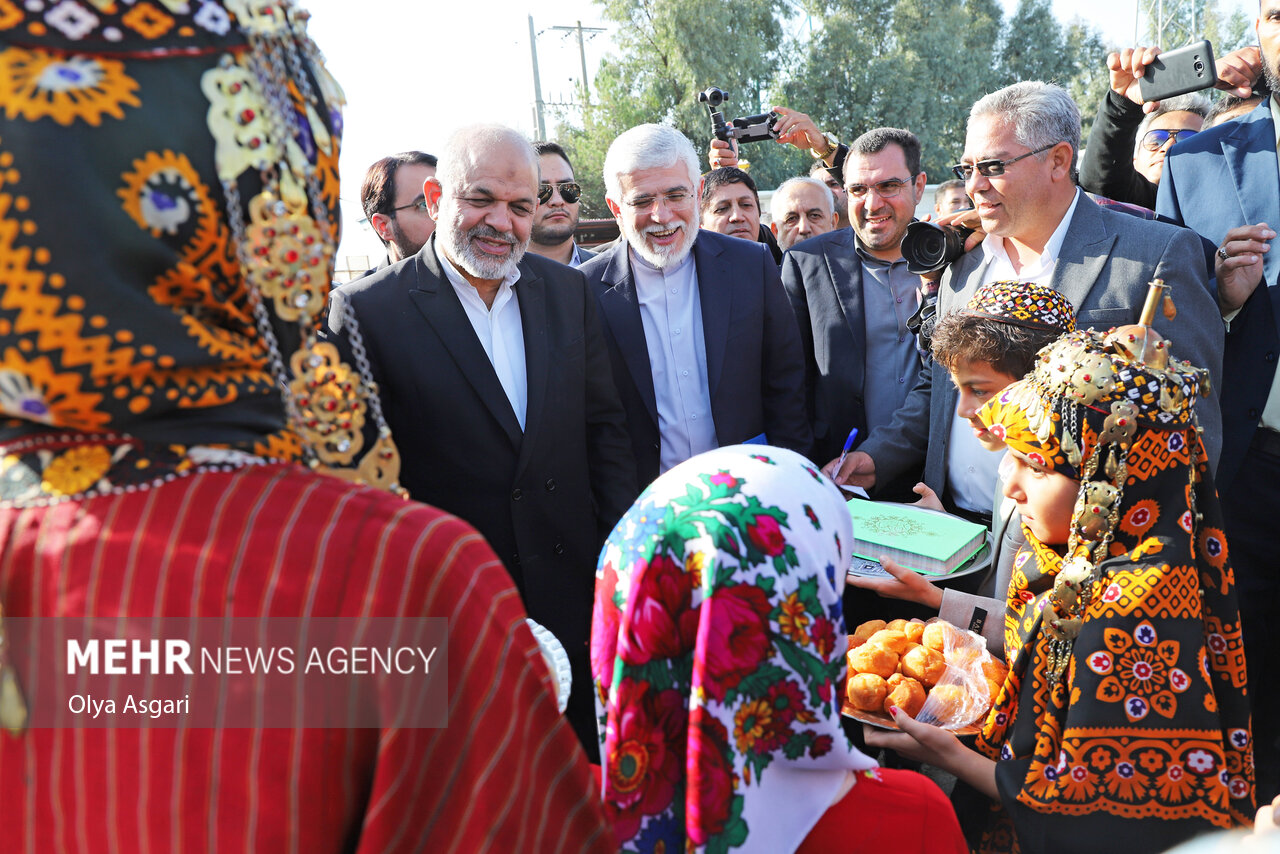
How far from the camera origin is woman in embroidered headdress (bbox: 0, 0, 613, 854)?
0.78 m

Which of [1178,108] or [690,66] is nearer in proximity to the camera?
[1178,108]

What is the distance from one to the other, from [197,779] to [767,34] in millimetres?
28316

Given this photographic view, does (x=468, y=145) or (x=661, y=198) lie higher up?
(x=468, y=145)

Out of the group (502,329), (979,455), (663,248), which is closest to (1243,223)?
(979,455)

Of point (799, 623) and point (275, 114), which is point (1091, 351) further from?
point (275, 114)

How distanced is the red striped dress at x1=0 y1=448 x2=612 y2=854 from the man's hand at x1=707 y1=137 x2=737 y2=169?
15.9 feet

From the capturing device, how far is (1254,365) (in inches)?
115

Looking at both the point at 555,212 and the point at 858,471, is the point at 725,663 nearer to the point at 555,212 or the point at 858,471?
the point at 858,471

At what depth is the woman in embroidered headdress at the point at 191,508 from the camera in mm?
781

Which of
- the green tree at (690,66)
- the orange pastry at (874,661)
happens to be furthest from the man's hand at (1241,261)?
the green tree at (690,66)

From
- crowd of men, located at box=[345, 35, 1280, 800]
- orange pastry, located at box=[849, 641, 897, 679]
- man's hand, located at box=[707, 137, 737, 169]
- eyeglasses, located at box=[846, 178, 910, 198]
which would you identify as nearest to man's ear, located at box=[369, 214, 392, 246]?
crowd of men, located at box=[345, 35, 1280, 800]

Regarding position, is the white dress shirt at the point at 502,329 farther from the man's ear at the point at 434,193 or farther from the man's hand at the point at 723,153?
the man's hand at the point at 723,153

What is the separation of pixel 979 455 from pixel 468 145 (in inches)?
85.2

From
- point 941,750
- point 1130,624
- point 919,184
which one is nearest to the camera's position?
point 1130,624
